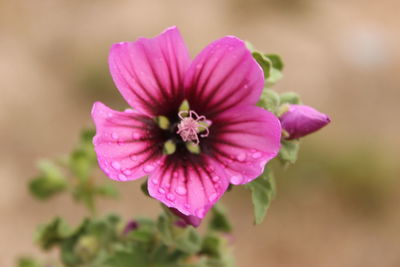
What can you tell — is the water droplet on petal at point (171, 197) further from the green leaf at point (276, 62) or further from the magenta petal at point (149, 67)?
the green leaf at point (276, 62)

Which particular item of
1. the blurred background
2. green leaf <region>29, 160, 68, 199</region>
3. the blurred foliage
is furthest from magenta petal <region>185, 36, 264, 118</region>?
the blurred background

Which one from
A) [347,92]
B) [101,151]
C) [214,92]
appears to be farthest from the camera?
[347,92]

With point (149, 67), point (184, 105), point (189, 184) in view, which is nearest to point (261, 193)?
point (189, 184)

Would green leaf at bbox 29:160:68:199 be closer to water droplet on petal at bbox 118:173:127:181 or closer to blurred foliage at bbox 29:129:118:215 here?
blurred foliage at bbox 29:129:118:215

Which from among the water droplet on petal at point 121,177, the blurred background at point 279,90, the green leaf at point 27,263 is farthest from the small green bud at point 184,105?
the blurred background at point 279,90

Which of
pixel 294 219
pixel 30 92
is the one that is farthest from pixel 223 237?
pixel 30 92

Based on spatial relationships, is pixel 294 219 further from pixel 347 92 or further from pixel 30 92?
pixel 30 92
